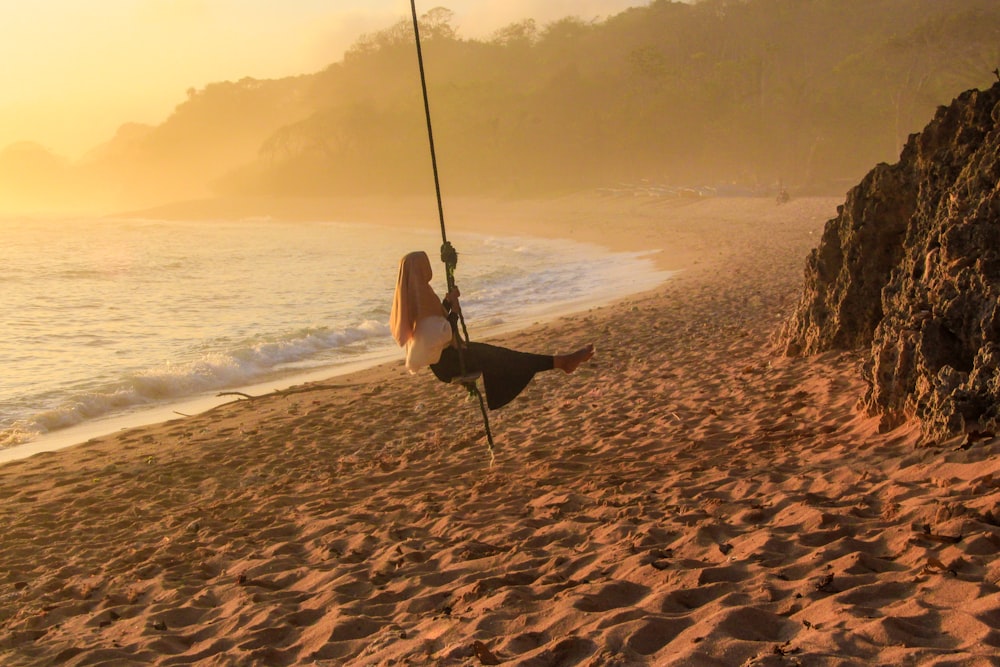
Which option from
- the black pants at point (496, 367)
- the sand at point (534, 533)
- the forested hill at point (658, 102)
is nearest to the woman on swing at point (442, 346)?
the black pants at point (496, 367)

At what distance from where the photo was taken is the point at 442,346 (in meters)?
5.14

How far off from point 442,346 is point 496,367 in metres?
0.43

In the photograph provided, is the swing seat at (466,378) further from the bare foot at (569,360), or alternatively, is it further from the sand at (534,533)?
the sand at (534,533)

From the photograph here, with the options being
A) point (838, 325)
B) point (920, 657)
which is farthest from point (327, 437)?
point (920, 657)

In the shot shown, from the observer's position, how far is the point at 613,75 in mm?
69625

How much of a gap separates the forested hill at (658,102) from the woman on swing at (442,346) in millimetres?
36707

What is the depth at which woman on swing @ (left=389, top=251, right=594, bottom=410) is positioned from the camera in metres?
5.10

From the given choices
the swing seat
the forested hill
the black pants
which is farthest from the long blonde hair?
the forested hill

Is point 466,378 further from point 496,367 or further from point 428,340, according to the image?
point 428,340

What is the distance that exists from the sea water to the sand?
108 inches

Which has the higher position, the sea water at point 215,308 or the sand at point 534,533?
the sea water at point 215,308

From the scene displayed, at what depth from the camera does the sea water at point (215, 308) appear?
409 inches

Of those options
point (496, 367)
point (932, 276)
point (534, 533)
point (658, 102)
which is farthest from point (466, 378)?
point (658, 102)

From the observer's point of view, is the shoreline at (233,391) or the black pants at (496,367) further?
the shoreline at (233,391)
